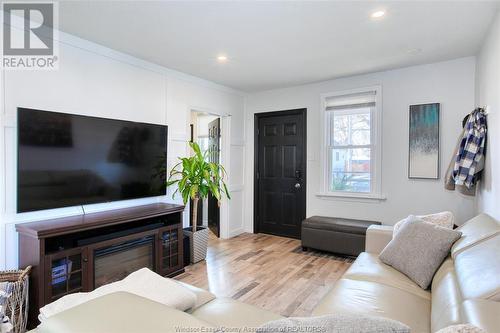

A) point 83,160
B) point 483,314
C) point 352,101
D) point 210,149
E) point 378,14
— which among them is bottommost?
point 483,314

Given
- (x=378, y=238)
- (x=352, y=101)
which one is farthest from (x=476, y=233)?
(x=352, y=101)

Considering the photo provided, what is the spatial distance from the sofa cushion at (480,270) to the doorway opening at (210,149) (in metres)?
3.66

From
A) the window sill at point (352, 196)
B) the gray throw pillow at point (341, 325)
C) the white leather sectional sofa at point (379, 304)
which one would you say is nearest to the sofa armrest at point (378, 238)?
the white leather sectional sofa at point (379, 304)

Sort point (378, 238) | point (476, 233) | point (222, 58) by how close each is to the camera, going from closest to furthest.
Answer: point (476, 233) < point (378, 238) < point (222, 58)

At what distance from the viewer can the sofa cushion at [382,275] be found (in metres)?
1.87

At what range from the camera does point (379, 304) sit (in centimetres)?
161

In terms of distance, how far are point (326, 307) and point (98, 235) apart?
2139 millimetres

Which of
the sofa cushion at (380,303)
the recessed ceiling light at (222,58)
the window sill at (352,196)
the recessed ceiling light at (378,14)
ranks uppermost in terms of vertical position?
the recessed ceiling light at (222,58)

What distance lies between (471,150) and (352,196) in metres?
1.66

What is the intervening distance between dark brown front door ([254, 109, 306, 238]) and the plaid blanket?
213cm

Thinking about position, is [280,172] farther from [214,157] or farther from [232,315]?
[232,315]

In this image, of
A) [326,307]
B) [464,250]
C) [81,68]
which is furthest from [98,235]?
[464,250]

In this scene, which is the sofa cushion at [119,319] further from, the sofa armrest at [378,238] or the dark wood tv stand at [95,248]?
the sofa armrest at [378,238]

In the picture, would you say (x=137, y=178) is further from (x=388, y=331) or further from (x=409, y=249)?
(x=388, y=331)
